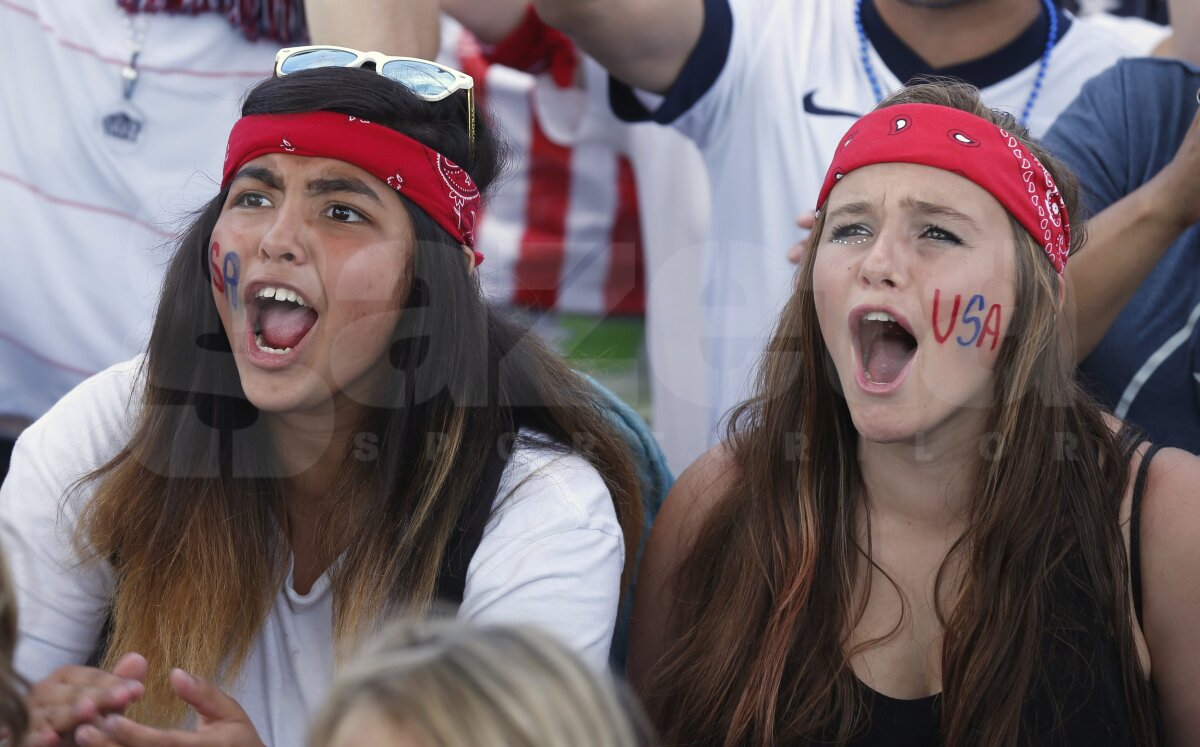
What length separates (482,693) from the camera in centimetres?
123

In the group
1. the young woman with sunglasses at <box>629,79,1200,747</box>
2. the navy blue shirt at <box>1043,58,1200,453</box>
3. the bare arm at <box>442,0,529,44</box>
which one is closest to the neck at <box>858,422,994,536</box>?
the young woman with sunglasses at <box>629,79,1200,747</box>

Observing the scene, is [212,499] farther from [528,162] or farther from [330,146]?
[528,162]

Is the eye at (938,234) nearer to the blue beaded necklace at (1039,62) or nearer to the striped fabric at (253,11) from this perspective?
the blue beaded necklace at (1039,62)

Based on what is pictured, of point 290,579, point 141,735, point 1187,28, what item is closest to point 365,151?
point 290,579

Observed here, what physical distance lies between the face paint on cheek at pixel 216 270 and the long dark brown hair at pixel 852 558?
0.80m

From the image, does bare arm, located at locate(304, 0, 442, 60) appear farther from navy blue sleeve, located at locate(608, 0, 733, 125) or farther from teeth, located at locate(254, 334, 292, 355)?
teeth, located at locate(254, 334, 292, 355)

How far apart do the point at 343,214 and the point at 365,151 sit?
10 centimetres

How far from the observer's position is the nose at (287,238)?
193cm

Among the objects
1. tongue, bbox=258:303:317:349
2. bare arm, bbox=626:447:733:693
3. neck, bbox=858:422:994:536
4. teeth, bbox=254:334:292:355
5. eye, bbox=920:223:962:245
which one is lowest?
bare arm, bbox=626:447:733:693

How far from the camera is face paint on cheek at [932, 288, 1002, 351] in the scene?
188cm

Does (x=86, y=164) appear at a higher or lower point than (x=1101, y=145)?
lower

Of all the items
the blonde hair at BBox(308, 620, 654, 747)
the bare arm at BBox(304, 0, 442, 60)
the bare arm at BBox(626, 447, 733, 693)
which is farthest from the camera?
the bare arm at BBox(304, 0, 442, 60)

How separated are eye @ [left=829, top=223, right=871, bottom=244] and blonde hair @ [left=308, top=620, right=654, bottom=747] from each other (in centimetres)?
89

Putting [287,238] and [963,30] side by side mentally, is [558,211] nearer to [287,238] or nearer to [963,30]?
[963,30]
